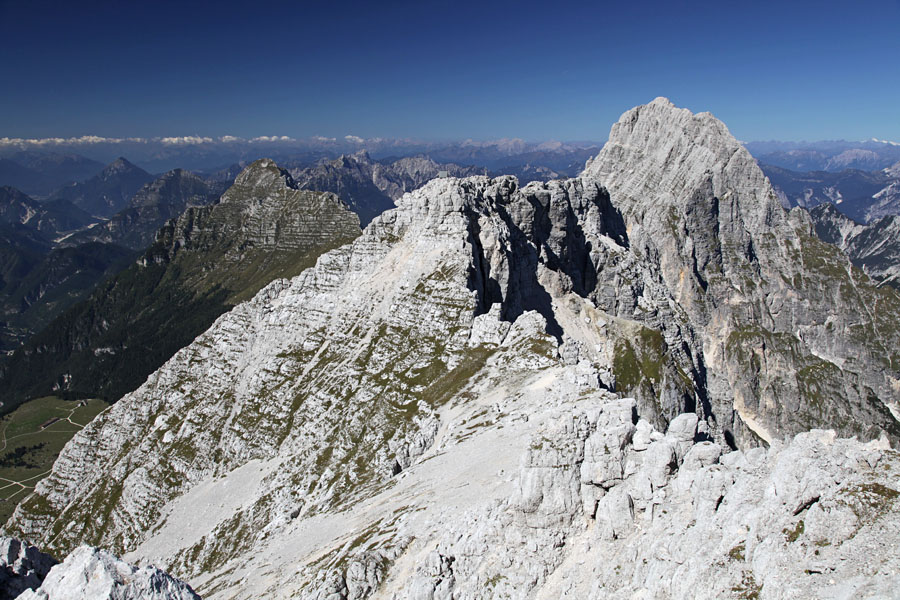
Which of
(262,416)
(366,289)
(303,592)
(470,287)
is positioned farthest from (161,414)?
(303,592)

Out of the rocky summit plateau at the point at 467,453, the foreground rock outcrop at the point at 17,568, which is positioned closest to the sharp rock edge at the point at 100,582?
the rocky summit plateau at the point at 467,453

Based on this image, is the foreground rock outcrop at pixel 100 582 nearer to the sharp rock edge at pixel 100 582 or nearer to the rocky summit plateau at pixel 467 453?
the sharp rock edge at pixel 100 582

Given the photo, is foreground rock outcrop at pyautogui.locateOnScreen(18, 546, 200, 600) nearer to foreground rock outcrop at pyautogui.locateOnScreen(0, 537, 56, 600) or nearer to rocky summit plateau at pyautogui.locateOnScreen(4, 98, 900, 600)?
rocky summit plateau at pyautogui.locateOnScreen(4, 98, 900, 600)

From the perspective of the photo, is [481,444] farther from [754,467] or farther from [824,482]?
[824,482]

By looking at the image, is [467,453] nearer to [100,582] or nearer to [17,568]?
[100,582]

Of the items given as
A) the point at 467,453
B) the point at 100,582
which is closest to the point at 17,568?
the point at 100,582

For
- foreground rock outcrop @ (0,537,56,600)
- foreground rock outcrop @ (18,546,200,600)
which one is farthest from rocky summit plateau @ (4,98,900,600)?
foreground rock outcrop @ (0,537,56,600)

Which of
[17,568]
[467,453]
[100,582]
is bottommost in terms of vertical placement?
[467,453]

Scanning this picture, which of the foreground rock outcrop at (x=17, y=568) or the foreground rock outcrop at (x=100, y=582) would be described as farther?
the foreground rock outcrop at (x=17, y=568)

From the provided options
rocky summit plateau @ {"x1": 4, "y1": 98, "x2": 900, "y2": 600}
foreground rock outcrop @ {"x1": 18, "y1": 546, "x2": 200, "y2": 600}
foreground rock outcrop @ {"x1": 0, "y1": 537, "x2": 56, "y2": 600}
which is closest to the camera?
rocky summit plateau @ {"x1": 4, "y1": 98, "x2": 900, "y2": 600}

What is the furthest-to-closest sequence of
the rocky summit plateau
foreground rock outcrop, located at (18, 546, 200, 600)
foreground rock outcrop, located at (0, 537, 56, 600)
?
foreground rock outcrop, located at (0, 537, 56, 600) → foreground rock outcrop, located at (18, 546, 200, 600) → the rocky summit plateau
